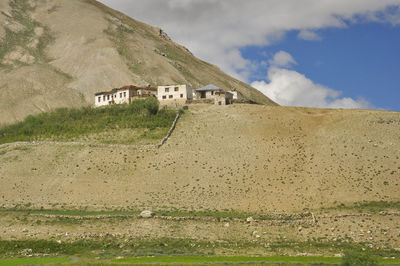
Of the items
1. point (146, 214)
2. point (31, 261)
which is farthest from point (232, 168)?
point (31, 261)

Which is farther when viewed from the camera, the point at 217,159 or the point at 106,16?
the point at 106,16

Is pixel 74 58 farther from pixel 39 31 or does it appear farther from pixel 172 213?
pixel 172 213

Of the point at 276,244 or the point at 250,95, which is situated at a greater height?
the point at 250,95

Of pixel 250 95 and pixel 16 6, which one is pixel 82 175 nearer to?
pixel 250 95

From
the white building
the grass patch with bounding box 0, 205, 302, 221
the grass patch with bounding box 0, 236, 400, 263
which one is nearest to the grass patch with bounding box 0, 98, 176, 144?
the white building

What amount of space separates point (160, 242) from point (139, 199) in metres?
9.49

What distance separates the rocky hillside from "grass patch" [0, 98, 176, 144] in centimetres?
2048

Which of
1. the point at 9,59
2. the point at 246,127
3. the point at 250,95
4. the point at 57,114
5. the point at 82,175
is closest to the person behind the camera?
the point at 82,175

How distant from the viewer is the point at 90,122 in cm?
6719

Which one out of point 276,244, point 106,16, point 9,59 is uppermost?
point 106,16

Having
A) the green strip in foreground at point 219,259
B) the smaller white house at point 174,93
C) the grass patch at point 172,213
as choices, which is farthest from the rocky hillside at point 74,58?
the green strip in foreground at point 219,259

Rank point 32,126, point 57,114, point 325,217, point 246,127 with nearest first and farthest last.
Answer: point 325,217 → point 246,127 → point 32,126 → point 57,114

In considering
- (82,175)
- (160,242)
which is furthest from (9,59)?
(160,242)

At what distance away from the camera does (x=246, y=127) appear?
6147 centimetres
